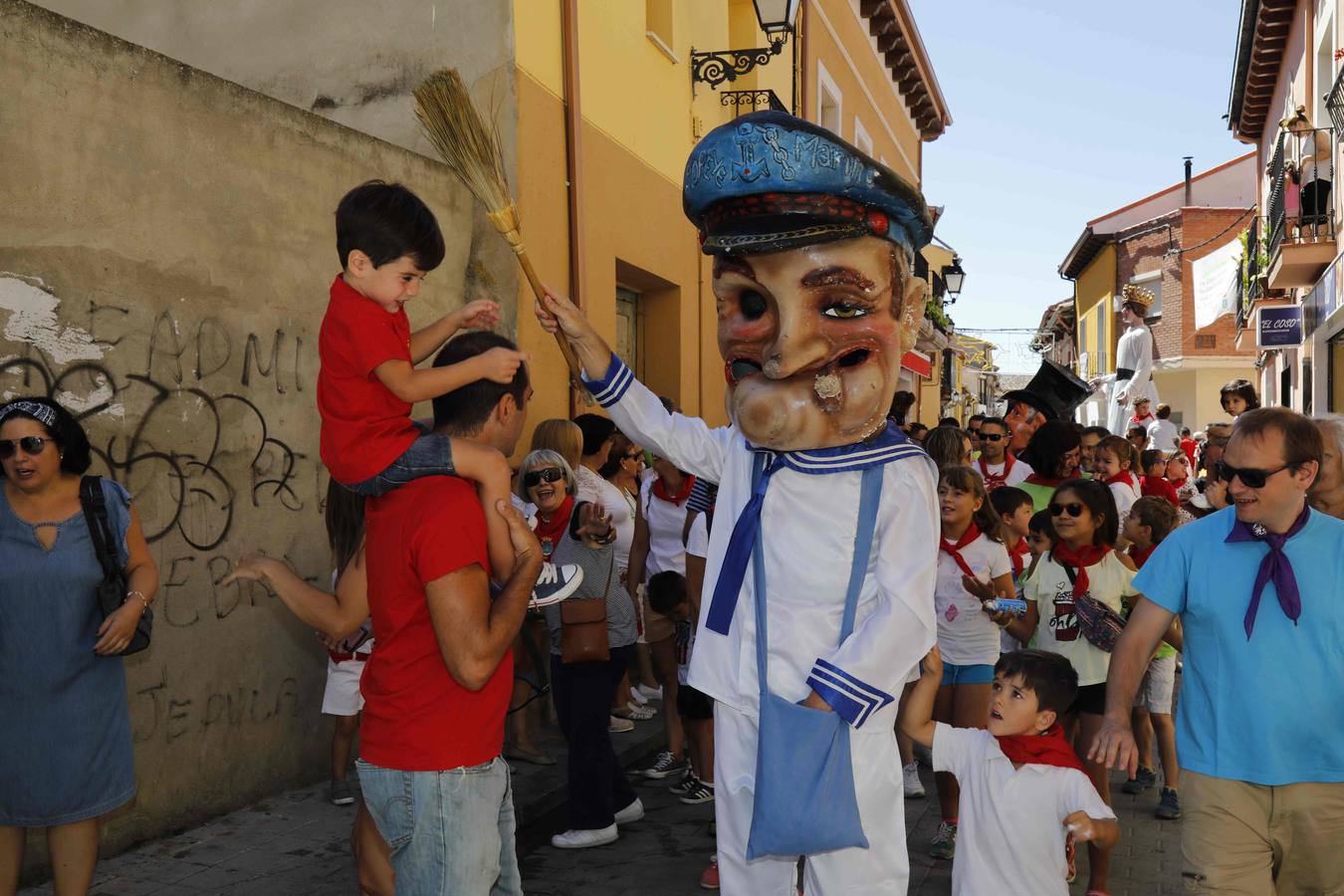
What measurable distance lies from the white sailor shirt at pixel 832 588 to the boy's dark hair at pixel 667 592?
2383mm

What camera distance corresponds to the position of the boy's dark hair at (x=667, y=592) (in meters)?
5.70

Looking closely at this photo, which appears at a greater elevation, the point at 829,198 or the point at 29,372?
the point at 829,198

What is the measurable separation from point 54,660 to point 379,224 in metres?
1.87

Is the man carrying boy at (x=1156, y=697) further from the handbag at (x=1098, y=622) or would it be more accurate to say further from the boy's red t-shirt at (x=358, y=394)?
the boy's red t-shirt at (x=358, y=394)

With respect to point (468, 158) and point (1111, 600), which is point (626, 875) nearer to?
point (1111, 600)

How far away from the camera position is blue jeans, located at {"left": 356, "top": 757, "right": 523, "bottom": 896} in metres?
2.86

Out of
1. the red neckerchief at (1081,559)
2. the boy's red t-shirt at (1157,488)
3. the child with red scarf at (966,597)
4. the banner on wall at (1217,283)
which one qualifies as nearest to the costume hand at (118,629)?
the child with red scarf at (966,597)

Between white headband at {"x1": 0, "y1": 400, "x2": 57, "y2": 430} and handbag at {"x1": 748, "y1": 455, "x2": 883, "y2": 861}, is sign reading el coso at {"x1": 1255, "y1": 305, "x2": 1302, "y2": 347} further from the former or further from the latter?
white headband at {"x1": 0, "y1": 400, "x2": 57, "y2": 430}

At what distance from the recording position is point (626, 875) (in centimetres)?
512

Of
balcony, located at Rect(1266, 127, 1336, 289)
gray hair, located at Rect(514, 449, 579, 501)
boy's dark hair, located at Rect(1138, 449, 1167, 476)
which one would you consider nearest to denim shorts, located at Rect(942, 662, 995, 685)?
gray hair, located at Rect(514, 449, 579, 501)

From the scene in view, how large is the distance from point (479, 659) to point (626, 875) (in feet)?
8.55

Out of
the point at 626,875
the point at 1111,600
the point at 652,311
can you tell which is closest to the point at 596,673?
the point at 626,875

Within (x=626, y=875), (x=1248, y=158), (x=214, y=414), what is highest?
(x=1248, y=158)

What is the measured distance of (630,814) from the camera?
5727 mm
